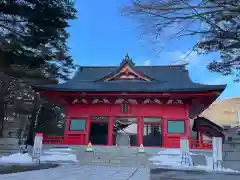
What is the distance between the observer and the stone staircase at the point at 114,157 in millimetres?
11948

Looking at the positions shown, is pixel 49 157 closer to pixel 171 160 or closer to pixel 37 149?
pixel 37 149

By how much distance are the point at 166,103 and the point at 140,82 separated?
7.89ft

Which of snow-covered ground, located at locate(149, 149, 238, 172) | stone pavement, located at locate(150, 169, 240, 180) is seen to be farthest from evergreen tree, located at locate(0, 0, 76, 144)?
stone pavement, located at locate(150, 169, 240, 180)

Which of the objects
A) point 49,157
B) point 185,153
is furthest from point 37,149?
point 185,153

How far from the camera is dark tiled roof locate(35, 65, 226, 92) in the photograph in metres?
13.9

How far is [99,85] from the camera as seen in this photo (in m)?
15.9

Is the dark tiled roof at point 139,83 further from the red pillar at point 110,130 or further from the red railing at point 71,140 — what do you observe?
the red railing at point 71,140

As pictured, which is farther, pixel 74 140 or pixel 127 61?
pixel 127 61

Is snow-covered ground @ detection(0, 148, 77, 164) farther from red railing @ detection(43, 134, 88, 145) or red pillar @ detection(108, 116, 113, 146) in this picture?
red pillar @ detection(108, 116, 113, 146)

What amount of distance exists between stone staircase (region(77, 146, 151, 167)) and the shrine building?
1.57 metres

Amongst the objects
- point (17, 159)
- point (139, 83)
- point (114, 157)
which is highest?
point (139, 83)

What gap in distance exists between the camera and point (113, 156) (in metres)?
12.5

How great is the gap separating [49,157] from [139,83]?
22.9 ft

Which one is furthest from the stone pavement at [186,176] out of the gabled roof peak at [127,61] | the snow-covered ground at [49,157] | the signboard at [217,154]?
the gabled roof peak at [127,61]
